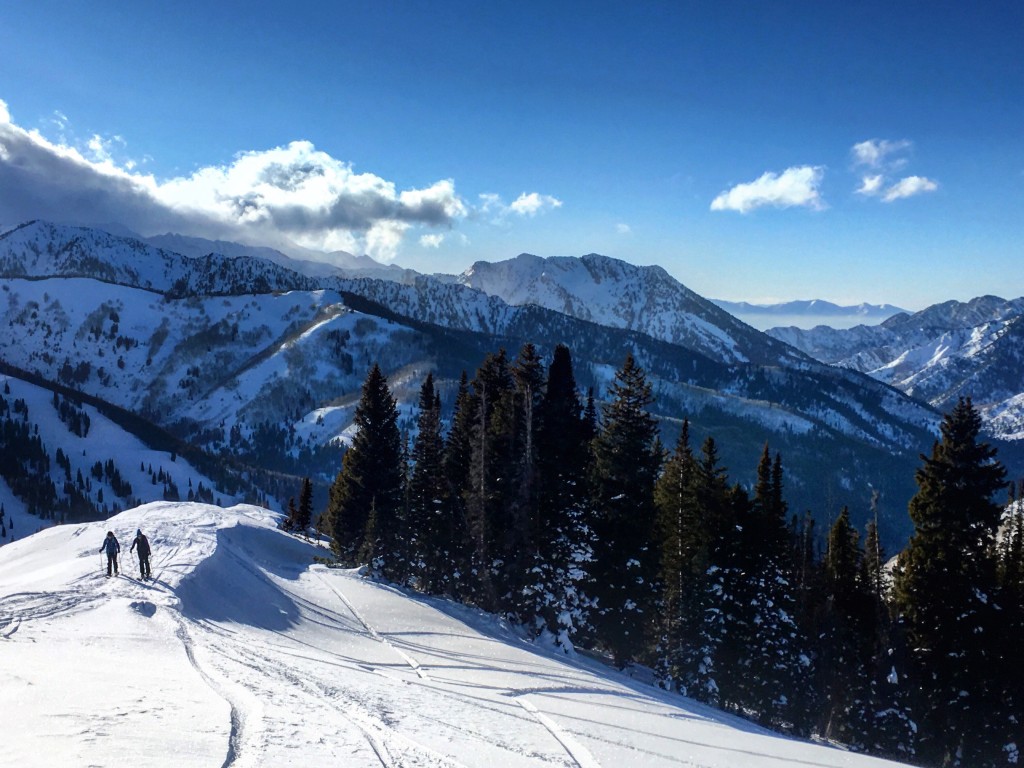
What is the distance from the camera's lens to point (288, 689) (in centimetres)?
1441

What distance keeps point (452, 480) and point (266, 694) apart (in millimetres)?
29063

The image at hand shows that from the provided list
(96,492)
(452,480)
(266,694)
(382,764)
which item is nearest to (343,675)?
(266,694)

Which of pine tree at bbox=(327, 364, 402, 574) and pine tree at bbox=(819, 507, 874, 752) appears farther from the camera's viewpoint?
pine tree at bbox=(327, 364, 402, 574)

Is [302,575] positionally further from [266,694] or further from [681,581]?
[266,694]

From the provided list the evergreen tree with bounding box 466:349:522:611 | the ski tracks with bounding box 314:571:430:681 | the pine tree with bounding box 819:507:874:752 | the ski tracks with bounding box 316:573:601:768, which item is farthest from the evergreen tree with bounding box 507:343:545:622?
the pine tree with bounding box 819:507:874:752

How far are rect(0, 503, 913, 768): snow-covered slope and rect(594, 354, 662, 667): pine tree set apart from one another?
427 cm

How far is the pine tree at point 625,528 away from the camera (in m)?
34.8

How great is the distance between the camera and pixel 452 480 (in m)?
42.8

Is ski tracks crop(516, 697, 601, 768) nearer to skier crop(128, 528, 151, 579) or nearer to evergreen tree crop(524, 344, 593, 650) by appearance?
skier crop(128, 528, 151, 579)

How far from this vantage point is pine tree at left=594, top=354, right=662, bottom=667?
34781 millimetres

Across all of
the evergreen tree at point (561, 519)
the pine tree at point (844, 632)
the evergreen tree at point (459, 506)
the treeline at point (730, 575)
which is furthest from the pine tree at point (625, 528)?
the pine tree at point (844, 632)

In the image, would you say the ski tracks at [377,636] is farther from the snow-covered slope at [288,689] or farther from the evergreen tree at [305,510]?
the evergreen tree at [305,510]

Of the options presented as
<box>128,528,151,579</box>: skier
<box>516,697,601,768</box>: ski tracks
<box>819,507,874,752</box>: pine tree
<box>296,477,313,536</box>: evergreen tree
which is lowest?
<box>296,477,313,536</box>: evergreen tree

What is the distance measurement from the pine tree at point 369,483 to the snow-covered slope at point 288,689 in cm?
1346
